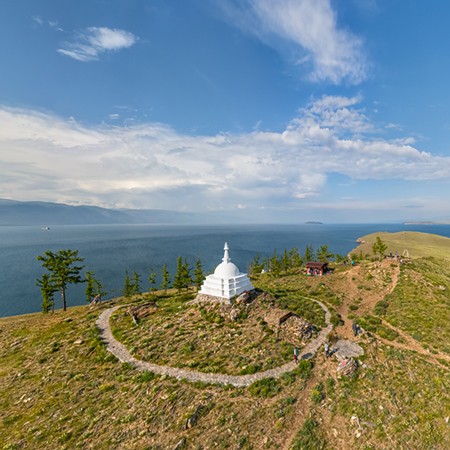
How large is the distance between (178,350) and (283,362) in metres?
13.8

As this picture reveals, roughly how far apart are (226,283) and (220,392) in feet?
59.0

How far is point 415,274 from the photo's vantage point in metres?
57.2

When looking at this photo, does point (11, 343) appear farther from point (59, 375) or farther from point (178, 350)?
point (178, 350)

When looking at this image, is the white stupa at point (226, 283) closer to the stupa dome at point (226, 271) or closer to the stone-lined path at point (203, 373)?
the stupa dome at point (226, 271)

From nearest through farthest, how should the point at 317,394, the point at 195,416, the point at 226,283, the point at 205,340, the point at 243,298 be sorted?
the point at 195,416
the point at 317,394
the point at 205,340
the point at 243,298
the point at 226,283

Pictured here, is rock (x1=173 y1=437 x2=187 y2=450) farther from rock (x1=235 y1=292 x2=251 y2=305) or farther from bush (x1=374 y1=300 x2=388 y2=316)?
bush (x1=374 y1=300 x2=388 y2=316)

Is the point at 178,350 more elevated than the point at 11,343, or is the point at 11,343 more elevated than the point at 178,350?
the point at 178,350

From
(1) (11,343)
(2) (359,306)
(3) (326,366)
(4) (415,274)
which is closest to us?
(3) (326,366)

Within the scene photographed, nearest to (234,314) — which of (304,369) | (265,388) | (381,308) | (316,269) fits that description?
(304,369)

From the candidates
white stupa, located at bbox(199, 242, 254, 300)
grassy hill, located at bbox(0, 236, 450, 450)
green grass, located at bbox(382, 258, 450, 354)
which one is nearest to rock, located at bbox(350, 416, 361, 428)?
grassy hill, located at bbox(0, 236, 450, 450)

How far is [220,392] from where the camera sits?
25172 mm

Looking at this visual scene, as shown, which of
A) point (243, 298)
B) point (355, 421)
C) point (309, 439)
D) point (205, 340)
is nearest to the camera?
point (309, 439)

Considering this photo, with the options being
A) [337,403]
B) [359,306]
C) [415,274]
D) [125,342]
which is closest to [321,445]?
[337,403]

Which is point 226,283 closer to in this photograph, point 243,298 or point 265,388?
point 243,298
